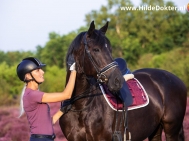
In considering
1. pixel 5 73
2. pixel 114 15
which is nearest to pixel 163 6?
pixel 114 15

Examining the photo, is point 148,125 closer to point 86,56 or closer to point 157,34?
point 86,56

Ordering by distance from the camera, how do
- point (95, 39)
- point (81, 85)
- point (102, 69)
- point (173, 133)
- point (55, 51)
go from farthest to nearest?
point (55, 51)
point (173, 133)
point (81, 85)
point (95, 39)
point (102, 69)

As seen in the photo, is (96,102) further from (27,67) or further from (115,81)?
(27,67)

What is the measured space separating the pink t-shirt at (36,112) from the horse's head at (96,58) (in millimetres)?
806

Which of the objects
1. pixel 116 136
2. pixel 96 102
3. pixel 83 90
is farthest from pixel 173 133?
pixel 83 90

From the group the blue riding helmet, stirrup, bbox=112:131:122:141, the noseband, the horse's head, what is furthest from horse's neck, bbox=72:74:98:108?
the blue riding helmet

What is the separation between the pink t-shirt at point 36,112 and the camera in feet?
14.8

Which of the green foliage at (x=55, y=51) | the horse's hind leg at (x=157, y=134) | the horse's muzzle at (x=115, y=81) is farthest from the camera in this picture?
the green foliage at (x=55, y=51)

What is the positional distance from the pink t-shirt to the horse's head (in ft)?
2.64

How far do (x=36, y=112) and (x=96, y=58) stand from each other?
1023 mm

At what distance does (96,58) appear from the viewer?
4.95 meters

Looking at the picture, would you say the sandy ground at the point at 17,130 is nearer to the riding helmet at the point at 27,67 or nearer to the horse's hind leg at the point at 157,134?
the horse's hind leg at the point at 157,134

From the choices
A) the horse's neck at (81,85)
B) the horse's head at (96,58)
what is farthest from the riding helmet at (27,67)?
the horse's neck at (81,85)

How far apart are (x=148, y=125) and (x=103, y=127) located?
3.64 feet
